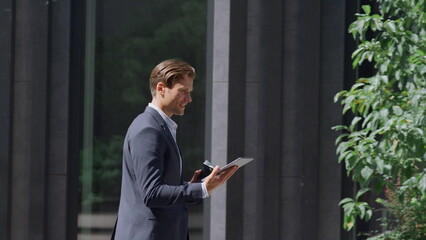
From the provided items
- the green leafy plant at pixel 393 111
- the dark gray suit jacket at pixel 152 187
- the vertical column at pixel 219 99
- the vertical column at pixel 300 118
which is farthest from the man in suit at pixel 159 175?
the vertical column at pixel 300 118

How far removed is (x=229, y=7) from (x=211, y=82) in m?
0.85

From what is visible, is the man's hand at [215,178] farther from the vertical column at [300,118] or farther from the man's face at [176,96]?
the vertical column at [300,118]

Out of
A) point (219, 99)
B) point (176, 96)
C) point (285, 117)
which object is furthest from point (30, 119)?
point (176, 96)

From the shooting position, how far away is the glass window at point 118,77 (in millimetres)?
10289

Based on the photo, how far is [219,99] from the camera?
1002cm

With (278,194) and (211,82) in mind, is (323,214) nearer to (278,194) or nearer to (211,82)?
(278,194)

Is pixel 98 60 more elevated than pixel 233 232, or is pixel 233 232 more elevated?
pixel 98 60

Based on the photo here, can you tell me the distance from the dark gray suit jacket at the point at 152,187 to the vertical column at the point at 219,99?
520cm

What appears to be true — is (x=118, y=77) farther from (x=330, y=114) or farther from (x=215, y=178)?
(x=215, y=178)

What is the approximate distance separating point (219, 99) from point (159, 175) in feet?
18.2

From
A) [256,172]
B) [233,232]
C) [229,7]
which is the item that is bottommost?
[233,232]

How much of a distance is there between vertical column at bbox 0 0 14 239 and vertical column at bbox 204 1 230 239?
2171 millimetres

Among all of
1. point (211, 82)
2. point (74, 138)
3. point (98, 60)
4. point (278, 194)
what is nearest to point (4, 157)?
point (74, 138)

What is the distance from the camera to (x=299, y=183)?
10.1 meters
